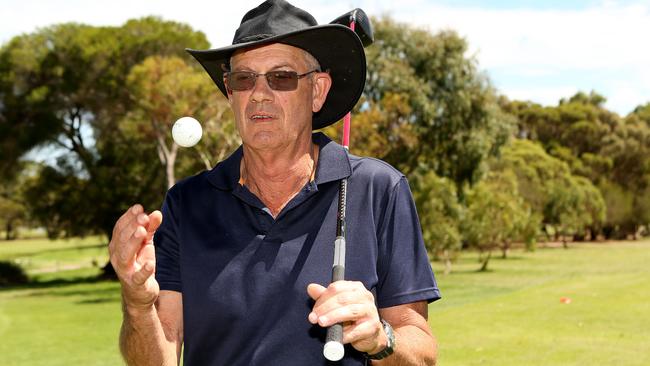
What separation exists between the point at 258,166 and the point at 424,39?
38.1 metres

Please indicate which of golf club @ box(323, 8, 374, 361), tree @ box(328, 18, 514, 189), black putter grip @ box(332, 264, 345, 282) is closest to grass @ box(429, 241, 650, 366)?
tree @ box(328, 18, 514, 189)

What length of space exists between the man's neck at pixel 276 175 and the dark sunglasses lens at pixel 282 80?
0.25 meters

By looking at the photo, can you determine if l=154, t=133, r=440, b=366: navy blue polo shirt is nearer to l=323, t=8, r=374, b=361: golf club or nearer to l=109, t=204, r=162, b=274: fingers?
l=323, t=8, r=374, b=361: golf club

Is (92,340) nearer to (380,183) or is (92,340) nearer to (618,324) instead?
(618,324)

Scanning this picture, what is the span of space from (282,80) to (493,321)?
17472mm

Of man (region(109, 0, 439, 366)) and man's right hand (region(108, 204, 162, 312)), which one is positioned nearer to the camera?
man's right hand (region(108, 204, 162, 312))

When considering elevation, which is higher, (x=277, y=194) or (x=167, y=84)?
(x=167, y=84)

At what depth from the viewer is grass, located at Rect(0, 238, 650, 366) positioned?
15016 mm

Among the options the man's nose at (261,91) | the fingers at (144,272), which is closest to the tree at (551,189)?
the man's nose at (261,91)

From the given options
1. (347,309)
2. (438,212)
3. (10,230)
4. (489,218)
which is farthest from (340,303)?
(10,230)

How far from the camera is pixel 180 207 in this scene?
3230mm

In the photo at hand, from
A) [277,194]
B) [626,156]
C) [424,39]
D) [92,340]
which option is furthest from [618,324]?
[626,156]

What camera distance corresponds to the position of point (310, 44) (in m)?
3.35

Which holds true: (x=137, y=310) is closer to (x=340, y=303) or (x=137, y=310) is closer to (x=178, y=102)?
(x=340, y=303)
